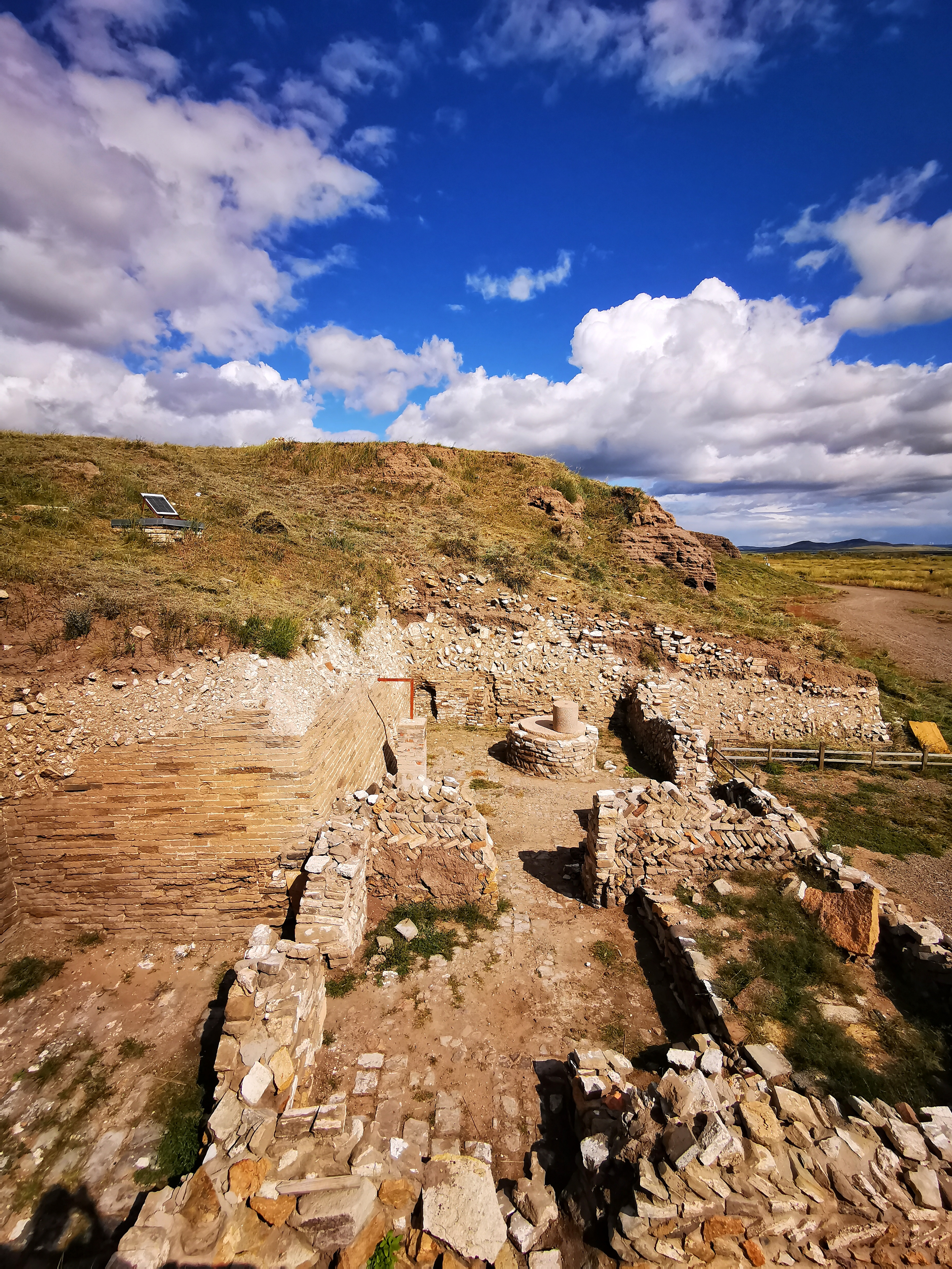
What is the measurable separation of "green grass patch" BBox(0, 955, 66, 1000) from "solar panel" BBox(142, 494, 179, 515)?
9428mm

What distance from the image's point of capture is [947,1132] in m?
4.18

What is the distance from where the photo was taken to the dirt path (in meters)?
22.1

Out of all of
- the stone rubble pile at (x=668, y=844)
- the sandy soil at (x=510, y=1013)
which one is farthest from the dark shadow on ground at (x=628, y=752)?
the sandy soil at (x=510, y=1013)

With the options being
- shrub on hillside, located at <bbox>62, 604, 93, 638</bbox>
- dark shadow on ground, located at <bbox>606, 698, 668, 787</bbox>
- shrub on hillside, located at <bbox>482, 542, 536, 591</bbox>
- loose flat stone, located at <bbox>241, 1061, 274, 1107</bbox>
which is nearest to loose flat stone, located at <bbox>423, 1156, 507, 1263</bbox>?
loose flat stone, located at <bbox>241, 1061, 274, 1107</bbox>

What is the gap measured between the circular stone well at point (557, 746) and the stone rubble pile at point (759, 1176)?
778 cm

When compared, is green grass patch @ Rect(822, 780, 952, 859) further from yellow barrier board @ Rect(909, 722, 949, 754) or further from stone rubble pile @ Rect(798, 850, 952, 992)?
yellow barrier board @ Rect(909, 722, 949, 754)

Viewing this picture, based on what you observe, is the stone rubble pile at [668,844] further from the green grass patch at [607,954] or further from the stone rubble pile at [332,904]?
the stone rubble pile at [332,904]

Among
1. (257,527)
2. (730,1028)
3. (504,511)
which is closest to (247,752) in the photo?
(730,1028)

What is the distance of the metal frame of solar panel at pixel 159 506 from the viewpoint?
12.8m

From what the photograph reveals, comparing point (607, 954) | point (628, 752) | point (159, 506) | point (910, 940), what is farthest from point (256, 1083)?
point (159, 506)

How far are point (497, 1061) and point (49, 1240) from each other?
4038 mm

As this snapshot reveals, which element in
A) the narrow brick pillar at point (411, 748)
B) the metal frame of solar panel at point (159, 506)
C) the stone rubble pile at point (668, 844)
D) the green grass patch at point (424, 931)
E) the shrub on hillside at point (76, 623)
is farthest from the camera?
the metal frame of solar panel at point (159, 506)

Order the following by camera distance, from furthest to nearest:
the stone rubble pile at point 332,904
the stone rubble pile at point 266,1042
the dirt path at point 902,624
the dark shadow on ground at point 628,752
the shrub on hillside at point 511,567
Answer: the dirt path at point 902,624
the shrub on hillside at point 511,567
the dark shadow on ground at point 628,752
the stone rubble pile at point 332,904
the stone rubble pile at point 266,1042

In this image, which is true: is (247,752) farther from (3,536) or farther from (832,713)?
(832,713)
